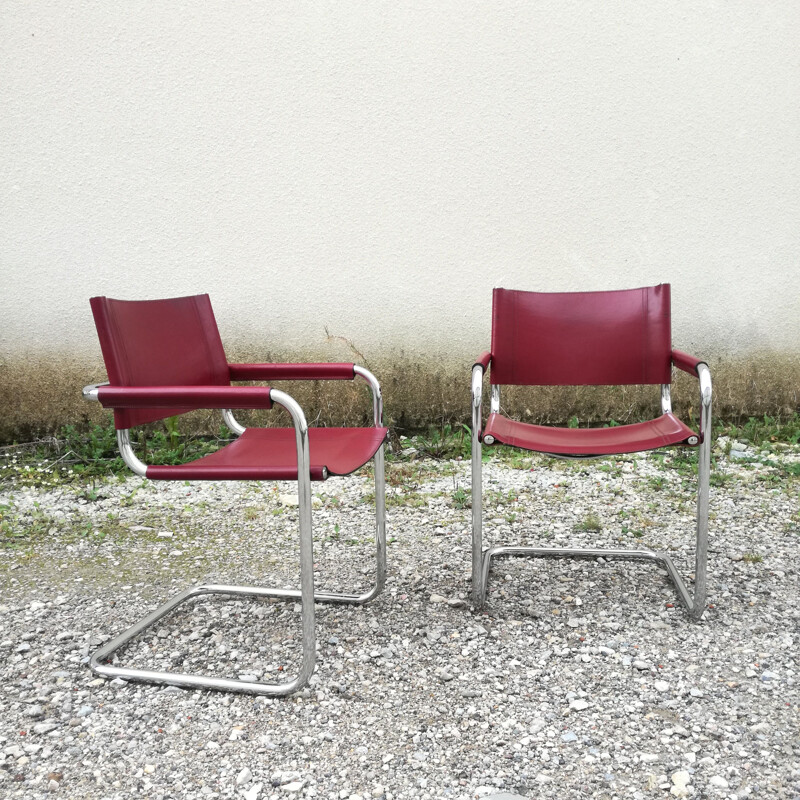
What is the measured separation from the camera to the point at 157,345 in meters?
1.84

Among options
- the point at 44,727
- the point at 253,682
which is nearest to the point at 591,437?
the point at 253,682

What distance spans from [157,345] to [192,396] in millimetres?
369

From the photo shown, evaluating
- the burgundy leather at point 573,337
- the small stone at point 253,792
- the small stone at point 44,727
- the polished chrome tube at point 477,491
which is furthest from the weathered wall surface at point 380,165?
the small stone at point 253,792

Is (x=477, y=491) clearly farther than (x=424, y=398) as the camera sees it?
No

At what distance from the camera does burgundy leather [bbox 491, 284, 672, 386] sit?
7.61ft

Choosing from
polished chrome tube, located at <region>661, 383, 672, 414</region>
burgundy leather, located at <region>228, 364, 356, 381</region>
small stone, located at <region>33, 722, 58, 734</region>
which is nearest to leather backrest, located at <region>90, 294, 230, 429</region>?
burgundy leather, located at <region>228, 364, 356, 381</region>

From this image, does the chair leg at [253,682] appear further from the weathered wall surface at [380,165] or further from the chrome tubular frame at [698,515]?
the weathered wall surface at [380,165]

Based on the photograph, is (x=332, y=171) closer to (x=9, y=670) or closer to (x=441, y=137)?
(x=441, y=137)

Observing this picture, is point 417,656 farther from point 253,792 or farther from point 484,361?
point 484,361

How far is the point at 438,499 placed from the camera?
3.03m

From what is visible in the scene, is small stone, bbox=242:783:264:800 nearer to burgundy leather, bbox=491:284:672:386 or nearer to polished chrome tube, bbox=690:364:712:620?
polished chrome tube, bbox=690:364:712:620

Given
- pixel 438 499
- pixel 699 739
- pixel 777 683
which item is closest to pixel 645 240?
pixel 438 499

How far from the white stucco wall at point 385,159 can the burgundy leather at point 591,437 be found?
1.47 m

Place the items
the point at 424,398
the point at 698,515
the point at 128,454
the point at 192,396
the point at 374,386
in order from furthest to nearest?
the point at 424,398
the point at 374,386
the point at 698,515
the point at 128,454
the point at 192,396
